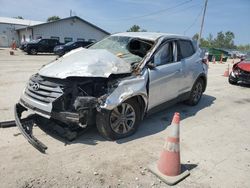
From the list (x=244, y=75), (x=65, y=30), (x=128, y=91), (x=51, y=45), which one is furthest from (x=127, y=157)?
(x=65, y=30)

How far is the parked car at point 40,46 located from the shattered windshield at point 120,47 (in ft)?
70.7

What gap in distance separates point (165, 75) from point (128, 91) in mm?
1256

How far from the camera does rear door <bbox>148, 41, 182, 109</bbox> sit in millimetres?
4824

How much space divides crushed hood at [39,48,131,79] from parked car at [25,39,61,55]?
22.5 m

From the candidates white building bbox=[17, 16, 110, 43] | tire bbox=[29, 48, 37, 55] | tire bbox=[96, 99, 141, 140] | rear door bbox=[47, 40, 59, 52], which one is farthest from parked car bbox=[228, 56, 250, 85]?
white building bbox=[17, 16, 110, 43]

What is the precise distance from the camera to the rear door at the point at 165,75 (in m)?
4.82

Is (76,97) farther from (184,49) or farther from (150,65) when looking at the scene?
(184,49)

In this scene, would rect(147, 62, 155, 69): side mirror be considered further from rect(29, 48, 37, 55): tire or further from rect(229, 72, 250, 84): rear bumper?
rect(29, 48, 37, 55): tire

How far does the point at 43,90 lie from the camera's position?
4.09 metres

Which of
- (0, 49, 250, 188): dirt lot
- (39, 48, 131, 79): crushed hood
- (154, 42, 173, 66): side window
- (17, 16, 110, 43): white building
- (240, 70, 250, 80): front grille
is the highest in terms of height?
(17, 16, 110, 43): white building

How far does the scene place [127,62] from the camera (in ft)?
15.4

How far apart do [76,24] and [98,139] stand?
36.6 metres

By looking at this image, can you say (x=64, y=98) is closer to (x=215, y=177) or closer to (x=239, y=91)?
(x=215, y=177)

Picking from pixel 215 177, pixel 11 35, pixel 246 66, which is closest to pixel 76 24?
pixel 11 35
